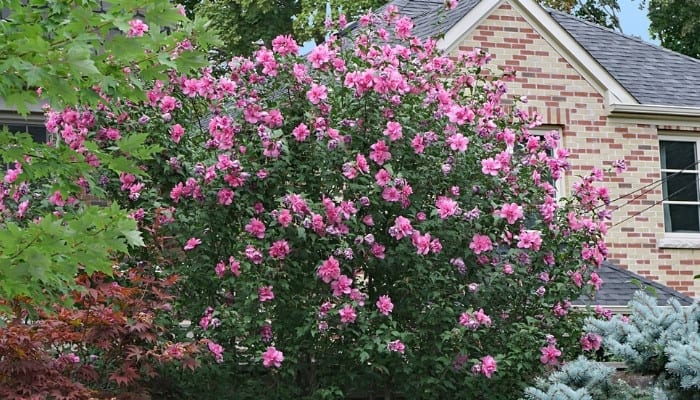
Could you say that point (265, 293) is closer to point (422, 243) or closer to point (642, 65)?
point (422, 243)

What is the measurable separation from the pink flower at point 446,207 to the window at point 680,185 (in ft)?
32.3

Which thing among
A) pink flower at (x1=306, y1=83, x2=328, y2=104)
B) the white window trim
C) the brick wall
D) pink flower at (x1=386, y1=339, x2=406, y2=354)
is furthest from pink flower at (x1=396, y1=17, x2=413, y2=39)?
the white window trim

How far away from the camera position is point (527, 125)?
35.5ft

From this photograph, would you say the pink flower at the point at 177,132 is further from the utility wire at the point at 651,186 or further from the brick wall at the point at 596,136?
the utility wire at the point at 651,186

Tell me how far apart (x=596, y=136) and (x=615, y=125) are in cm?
42

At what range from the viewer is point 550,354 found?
31.8 ft

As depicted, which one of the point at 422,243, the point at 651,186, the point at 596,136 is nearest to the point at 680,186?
the point at 651,186

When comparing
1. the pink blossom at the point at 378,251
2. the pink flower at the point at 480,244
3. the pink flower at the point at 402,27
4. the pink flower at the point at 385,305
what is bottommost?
the pink flower at the point at 385,305

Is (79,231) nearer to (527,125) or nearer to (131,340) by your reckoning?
(131,340)

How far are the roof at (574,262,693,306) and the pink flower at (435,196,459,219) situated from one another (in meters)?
6.37

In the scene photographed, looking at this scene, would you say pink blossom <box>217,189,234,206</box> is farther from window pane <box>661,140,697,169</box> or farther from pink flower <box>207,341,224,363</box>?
window pane <box>661,140,697,169</box>

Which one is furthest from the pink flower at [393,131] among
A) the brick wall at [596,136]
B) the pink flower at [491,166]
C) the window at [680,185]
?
the window at [680,185]

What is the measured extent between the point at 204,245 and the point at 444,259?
2.07 metres

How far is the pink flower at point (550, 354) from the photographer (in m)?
9.70
